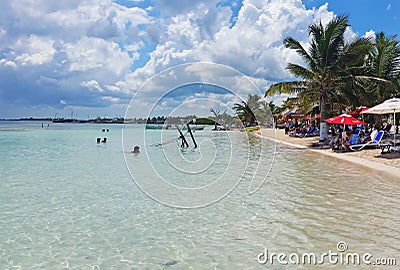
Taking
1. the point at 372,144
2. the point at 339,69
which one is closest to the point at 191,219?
the point at 372,144

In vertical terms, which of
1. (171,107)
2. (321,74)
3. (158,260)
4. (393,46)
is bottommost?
(158,260)

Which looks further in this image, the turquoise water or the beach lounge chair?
the beach lounge chair

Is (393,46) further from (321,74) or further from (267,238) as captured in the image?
(267,238)

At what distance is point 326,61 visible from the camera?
20859 mm

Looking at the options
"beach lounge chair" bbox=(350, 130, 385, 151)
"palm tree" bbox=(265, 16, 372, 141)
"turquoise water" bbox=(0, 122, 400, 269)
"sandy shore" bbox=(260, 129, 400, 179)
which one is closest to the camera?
"turquoise water" bbox=(0, 122, 400, 269)

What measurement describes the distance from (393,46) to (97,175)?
20.3 meters

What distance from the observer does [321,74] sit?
835 inches

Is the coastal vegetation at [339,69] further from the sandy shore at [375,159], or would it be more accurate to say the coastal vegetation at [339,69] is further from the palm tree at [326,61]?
the sandy shore at [375,159]

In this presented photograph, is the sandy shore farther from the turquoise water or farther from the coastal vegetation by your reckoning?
the coastal vegetation

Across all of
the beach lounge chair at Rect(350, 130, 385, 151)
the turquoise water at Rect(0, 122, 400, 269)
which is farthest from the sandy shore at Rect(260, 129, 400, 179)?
the turquoise water at Rect(0, 122, 400, 269)

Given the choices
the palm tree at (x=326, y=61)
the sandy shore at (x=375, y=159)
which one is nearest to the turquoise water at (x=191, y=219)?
the sandy shore at (x=375, y=159)

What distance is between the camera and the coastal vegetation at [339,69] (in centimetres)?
2064

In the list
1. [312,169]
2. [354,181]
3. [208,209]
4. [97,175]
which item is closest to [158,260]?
[208,209]

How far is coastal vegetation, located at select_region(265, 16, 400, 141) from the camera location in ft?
67.7
